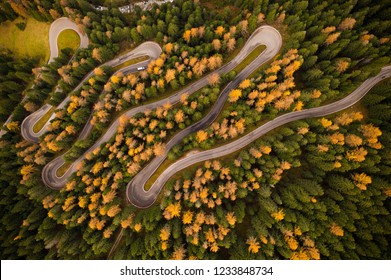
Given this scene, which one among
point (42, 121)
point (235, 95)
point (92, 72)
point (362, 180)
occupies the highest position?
point (92, 72)

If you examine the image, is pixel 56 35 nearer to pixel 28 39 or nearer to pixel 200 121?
pixel 28 39

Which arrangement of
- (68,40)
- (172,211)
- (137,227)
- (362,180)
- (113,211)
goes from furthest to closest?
(68,40), (113,211), (137,227), (172,211), (362,180)

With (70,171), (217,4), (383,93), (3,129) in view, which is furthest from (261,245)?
(3,129)

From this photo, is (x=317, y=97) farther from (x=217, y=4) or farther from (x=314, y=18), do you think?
(x=217, y=4)

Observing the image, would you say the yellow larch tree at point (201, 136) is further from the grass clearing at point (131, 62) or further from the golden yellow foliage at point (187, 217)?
the grass clearing at point (131, 62)

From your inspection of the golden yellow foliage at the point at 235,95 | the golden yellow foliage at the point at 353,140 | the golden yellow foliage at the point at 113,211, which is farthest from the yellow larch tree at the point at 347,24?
the golden yellow foliage at the point at 113,211

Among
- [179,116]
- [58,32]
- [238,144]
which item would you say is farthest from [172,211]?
[58,32]

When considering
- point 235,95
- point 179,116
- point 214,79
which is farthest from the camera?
point 214,79
